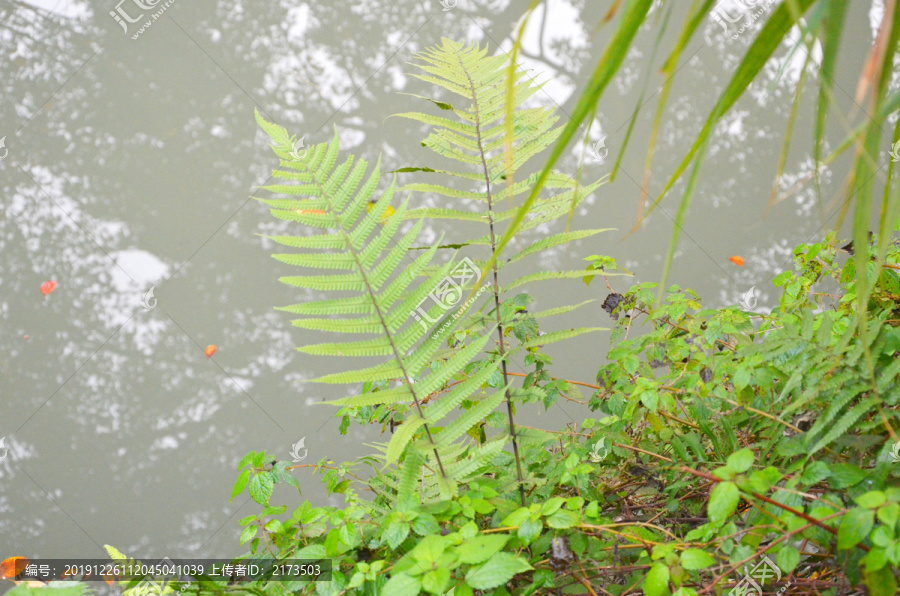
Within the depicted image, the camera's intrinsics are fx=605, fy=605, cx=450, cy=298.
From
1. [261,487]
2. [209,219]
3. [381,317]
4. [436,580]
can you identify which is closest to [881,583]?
[436,580]

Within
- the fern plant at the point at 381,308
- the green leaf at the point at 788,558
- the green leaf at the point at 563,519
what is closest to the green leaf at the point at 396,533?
the fern plant at the point at 381,308

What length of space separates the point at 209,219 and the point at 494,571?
7.80 ft

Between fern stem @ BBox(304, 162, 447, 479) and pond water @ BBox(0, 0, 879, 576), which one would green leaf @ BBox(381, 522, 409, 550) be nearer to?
fern stem @ BBox(304, 162, 447, 479)

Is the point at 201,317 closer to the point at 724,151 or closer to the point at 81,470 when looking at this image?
the point at 81,470

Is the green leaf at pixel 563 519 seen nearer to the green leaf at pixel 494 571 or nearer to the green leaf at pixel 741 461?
the green leaf at pixel 494 571

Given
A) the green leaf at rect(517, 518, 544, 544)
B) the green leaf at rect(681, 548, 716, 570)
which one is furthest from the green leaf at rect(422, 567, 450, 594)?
the green leaf at rect(681, 548, 716, 570)

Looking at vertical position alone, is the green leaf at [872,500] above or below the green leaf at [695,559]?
above

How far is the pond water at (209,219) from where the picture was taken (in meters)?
2.47

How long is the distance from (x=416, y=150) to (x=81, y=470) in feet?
6.38

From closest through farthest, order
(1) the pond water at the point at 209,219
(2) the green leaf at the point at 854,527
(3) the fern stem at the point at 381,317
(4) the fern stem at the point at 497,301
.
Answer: (2) the green leaf at the point at 854,527 → (3) the fern stem at the point at 381,317 → (4) the fern stem at the point at 497,301 → (1) the pond water at the point at 209,219

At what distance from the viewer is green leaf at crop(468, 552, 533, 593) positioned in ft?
2.01

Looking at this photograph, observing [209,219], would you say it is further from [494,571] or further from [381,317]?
[494,571]

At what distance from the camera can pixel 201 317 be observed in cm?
257

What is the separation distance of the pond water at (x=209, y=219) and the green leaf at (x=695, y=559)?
71.4 inches
